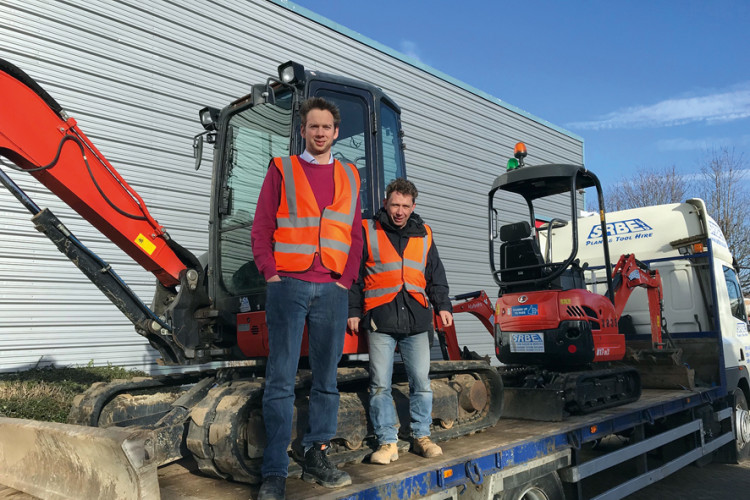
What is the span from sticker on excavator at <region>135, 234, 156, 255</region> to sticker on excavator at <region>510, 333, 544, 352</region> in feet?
11.1

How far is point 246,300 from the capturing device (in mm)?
4160

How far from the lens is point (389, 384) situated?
12.0 feet

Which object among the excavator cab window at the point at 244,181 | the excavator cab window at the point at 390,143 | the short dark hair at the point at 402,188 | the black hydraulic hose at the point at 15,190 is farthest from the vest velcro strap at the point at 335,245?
the black hydraulic hose at the point at 15,190

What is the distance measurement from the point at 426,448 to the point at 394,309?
878mm

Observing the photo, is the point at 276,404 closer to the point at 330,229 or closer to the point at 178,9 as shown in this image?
the point at 330,229

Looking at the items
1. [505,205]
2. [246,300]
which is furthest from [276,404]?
[505,205]

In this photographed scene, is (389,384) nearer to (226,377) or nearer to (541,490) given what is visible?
(226,377)

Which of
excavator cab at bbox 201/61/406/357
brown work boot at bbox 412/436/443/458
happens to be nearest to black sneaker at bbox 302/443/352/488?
brown work boot at bbox 412/436/443/458

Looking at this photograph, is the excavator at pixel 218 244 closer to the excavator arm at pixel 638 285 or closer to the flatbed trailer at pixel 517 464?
the flatbed trailer at pixel 517 464

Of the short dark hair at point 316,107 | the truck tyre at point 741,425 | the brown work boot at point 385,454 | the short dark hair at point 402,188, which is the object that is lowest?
the truck tyre at point 741,425

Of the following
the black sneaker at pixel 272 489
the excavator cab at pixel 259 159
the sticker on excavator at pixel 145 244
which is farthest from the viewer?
the sticker on excavator at pixel 145 244

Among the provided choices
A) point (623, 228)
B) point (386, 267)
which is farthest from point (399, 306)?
point (623, 228)

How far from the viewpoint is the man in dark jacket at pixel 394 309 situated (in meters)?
3.61

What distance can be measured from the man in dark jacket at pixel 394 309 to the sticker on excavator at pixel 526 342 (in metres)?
2.03
